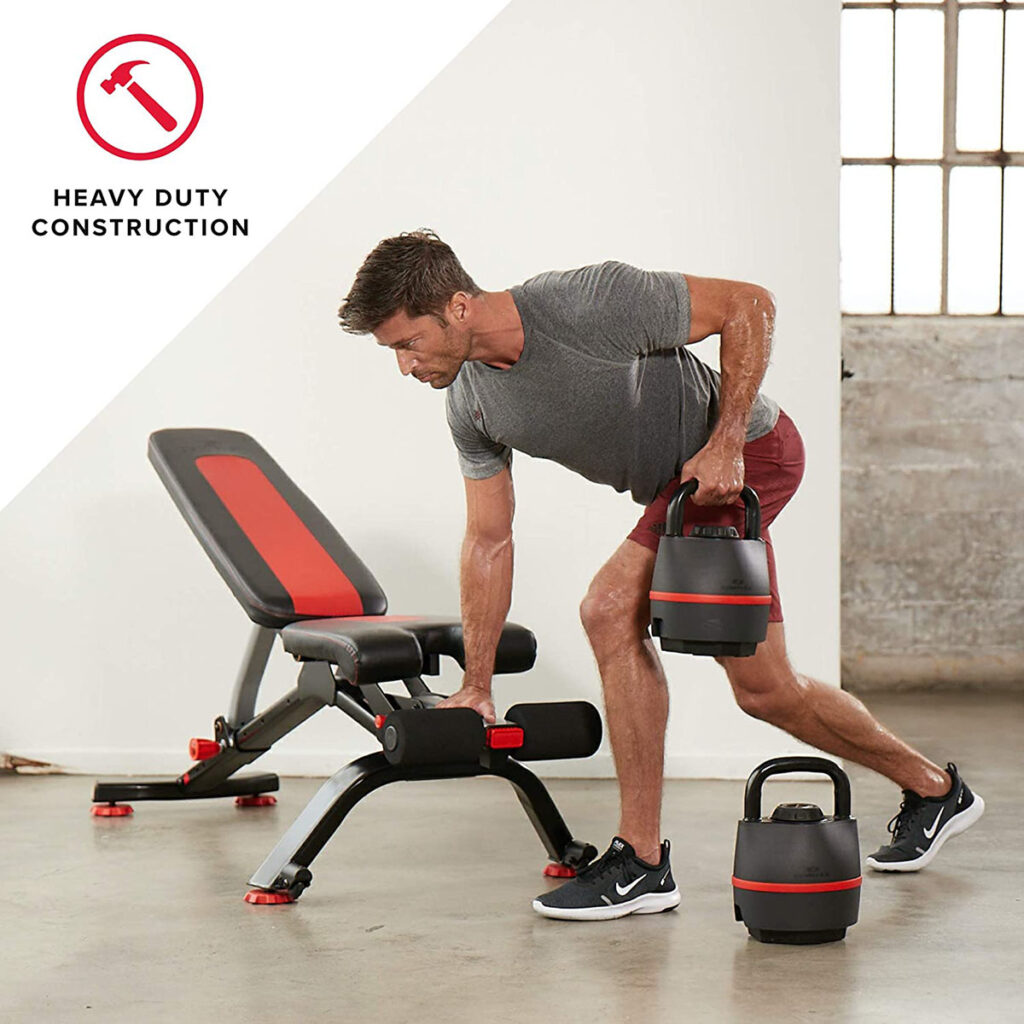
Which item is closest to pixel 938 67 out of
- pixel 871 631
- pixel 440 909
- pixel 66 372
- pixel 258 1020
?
pixel 871 631

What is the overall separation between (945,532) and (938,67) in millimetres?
1909

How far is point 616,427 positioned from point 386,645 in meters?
0.56

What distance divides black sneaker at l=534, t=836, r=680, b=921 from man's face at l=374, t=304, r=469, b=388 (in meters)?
0.81

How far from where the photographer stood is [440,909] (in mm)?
2432

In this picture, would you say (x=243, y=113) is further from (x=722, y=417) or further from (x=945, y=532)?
(x=945, y=532)

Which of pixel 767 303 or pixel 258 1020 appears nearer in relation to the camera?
pixel 258 1020

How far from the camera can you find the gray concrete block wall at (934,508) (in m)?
5.84

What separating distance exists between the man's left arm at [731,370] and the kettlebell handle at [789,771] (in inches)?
16.8

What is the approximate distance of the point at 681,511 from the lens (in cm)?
227

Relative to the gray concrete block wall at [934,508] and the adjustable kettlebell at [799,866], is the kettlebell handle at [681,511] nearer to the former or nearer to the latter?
the adjustable kettlebell at [799,866]

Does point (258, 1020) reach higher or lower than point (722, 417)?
lower

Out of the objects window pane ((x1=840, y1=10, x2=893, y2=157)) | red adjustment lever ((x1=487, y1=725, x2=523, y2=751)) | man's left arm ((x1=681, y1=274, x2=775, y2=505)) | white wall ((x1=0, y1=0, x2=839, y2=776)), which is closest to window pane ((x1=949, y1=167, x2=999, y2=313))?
window pane ((x1=840, y1=10, x2=893, y2=157))

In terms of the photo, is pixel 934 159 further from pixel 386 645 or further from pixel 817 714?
pixel 386 645

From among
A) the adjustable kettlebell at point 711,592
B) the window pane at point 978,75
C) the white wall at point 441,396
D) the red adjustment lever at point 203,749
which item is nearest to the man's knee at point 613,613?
the adjustable kettlebell at point 711,592
